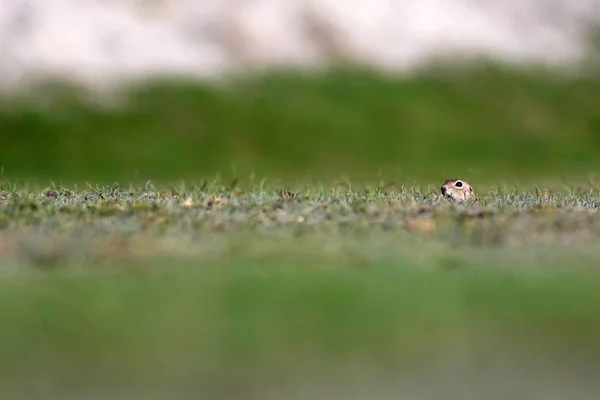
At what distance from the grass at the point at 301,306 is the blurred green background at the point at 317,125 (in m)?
16.3

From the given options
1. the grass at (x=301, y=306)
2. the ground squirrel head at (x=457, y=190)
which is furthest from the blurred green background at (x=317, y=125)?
the grass at (x=301, y=306)

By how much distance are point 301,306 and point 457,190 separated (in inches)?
235

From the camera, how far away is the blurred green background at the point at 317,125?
26094 mm

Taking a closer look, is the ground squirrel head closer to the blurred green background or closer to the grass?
the grass

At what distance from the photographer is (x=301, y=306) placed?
560 centimetres

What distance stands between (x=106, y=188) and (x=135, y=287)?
255 inches

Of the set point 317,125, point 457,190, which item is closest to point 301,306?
point 457,190

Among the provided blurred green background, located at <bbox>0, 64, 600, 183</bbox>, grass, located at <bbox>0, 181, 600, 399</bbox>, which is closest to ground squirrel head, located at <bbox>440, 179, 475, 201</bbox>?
grass, located at <bbox>0, 181, 600, 399</bbox>

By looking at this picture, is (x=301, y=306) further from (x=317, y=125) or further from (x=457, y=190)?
(x=317, y=125)

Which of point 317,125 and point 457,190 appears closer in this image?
point 457,190

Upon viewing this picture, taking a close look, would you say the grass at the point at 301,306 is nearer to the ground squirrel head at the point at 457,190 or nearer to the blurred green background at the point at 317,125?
the ground squirrel head at the point at 457,190

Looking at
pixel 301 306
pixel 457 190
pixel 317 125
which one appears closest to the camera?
pixel 301 306

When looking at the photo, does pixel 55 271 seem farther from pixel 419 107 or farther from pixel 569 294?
pixel 419 107

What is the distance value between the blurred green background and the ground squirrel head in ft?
41.9
